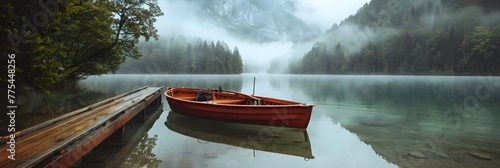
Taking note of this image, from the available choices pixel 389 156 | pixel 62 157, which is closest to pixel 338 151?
pixel 389 156

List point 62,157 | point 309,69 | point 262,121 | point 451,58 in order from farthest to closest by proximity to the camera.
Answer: point 309,69, point 451,58, point 262,121, point 62,157

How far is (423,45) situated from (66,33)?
13192cm

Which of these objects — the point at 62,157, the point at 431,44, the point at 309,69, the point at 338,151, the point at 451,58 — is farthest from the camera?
the point at 309,69

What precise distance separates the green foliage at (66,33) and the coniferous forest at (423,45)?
10966 cm

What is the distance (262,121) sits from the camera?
12.7 m

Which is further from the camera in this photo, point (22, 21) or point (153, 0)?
point (153, 0)

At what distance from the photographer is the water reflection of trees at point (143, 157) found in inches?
334

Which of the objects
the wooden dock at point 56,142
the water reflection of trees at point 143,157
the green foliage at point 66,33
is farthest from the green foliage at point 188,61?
the wooden dock at point 56,142

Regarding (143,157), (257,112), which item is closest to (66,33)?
(143,157)

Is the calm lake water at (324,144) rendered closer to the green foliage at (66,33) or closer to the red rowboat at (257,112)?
the red rowboat at (257,112)

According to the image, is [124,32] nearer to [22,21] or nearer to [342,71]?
[22,21]

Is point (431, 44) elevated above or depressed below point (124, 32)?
above

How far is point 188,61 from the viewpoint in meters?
160

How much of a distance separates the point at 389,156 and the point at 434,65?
390ft
